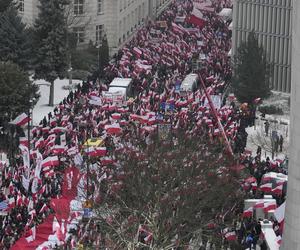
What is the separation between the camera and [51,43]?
92.7 metres

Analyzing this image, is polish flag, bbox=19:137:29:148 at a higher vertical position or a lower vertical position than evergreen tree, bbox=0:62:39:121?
lower

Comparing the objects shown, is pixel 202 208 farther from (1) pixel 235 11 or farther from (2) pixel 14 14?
(1) pixel 235 11

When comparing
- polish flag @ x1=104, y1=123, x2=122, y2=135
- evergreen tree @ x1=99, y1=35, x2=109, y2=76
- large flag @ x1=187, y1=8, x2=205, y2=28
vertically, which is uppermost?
large flag @ x1=187, y1=8, x2=205, y2=28

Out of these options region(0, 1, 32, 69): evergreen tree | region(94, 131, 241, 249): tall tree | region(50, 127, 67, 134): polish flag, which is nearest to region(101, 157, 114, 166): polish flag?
region(94, 131, 241, 249): tall tree

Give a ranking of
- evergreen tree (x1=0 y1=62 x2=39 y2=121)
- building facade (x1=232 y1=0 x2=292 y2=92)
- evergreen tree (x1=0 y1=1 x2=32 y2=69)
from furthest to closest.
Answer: building facade (x1=232 y1=0 x2=292 y2=92), evergreen tree (x1=0 y1=1 x2=32 y2=69), evergreen tree (x1=0 y1=62 x2=39 y2=121)

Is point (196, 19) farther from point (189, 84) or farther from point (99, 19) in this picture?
point (189, 84)

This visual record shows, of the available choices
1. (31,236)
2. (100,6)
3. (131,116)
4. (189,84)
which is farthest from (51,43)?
(31,236)

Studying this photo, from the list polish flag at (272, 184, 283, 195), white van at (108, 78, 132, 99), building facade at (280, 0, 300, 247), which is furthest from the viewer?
white van at (108, 78, 132, 99)

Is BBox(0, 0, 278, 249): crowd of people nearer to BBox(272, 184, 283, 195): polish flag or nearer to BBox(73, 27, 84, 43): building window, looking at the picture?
BBox(272, 184, 283, 195): polish flag

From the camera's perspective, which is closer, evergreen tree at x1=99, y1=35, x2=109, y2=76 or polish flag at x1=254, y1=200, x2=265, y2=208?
polish flag at x1=254, y1=200, x2=265, y2=208

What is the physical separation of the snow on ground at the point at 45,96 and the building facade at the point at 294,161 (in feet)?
117

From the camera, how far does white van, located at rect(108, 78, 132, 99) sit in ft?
295

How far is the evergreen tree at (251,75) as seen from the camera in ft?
296

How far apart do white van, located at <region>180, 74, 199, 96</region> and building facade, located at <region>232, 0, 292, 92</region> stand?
669 centimetres
